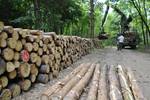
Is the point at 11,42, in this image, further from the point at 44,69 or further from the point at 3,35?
the point at 44,69

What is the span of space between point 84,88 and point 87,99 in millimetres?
1377

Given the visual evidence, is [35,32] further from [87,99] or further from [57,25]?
[57,25]

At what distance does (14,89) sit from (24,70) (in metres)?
0.69

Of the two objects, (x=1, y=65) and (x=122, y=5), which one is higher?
(x=122, y=5)

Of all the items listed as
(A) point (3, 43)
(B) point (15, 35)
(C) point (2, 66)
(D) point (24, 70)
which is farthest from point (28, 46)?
(C) point (2, 66)

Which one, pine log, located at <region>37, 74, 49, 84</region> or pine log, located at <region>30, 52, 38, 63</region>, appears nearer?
pine log, located at <region>30, 52, 38, 63</region>

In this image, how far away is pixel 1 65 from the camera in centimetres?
707

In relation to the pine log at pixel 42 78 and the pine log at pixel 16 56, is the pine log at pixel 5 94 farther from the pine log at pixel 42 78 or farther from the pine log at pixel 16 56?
the pine log at pixel 42 78

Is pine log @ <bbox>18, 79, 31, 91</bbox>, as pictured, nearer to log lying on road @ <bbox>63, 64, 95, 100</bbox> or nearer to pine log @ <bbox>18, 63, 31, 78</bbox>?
pine log @ <bbox>18, 63, 31, 78</bbox>

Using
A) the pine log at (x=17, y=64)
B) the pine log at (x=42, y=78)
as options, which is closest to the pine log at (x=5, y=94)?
the pine log at (x=17, y=64)

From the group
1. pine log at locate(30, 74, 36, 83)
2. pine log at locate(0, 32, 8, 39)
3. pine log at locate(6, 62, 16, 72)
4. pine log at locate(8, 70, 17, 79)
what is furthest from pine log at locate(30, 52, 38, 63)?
pine log at locate(0, 32, 8, 39)

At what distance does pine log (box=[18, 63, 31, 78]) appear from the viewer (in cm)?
793

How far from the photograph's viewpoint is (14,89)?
7590 millimetres

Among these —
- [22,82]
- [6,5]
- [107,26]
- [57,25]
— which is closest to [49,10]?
[57,25]
